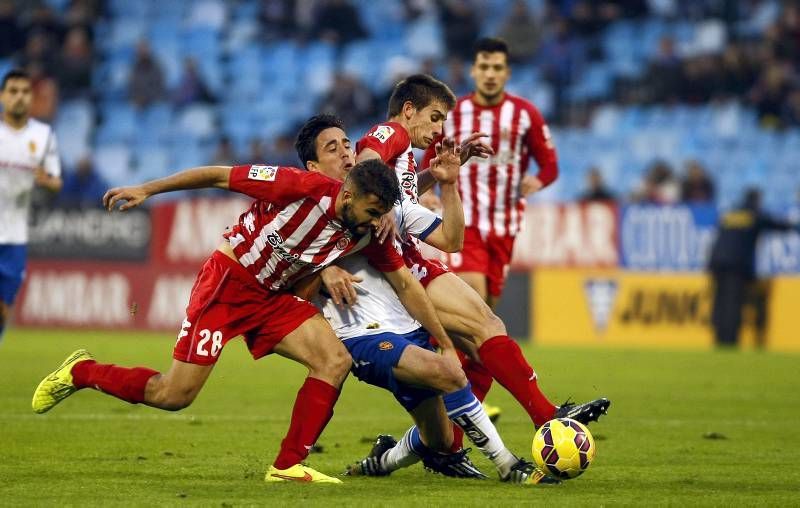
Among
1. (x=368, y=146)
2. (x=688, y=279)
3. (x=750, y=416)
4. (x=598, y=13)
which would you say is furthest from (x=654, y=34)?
(x=368, y=146)

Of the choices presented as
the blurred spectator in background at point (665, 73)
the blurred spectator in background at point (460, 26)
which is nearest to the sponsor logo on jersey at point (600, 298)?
the blurred spectator in background at point (665, 73)

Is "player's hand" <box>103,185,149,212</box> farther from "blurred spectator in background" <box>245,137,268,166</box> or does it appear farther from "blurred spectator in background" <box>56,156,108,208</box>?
"blurred spectator in background" <box>245,137,268,166</box>

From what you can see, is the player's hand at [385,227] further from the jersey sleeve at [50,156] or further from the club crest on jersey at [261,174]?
the jersey sleeve at [50,156]

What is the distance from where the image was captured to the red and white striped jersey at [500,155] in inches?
382

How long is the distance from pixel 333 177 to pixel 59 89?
683 inches

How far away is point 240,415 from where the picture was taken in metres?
9.90

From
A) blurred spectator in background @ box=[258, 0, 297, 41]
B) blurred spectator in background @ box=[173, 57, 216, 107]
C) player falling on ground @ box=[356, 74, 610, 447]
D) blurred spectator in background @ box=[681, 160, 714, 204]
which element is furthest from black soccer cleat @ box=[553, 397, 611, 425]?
blurred spectator in background @ box=[258, 0, 297, 41]

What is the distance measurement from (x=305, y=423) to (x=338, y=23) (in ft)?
58.8

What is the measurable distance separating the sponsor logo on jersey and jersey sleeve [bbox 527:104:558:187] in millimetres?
7830

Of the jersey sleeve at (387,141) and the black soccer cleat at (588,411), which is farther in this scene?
the jersey sleeve at (387,141)

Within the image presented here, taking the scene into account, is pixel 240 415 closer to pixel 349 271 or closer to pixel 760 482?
pixel 349 271

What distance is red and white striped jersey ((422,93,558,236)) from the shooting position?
9.70 metres

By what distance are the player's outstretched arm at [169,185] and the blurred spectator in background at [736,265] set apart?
11703mm

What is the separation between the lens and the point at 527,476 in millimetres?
6559
